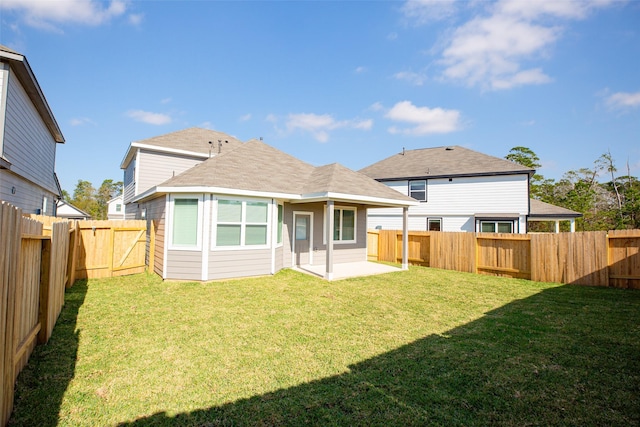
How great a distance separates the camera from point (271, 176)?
1073 centimetres

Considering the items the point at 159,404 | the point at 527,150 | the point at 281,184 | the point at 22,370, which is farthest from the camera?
the point at 527,150

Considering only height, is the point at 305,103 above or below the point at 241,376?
above

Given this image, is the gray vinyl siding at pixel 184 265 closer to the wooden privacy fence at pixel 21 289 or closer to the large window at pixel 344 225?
the wooden privacy fence at pixel 21 289

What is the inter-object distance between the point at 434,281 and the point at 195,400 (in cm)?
850

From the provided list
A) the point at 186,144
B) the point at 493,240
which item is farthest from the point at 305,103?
the point at 493,240

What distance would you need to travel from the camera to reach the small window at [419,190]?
19.0m

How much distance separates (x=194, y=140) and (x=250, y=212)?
820 centimetres

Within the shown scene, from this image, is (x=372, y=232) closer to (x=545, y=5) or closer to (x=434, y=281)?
(x=434, y=281)

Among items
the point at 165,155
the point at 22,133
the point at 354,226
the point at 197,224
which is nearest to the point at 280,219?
the point at 197,224

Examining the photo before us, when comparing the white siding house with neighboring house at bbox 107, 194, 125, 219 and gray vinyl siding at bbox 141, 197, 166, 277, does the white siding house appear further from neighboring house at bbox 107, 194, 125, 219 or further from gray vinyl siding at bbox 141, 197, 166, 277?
neighboring house at bbox 107, 194, 125, 219

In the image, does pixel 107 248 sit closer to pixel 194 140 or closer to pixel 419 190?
pixel 194 140

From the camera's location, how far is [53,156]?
632 inches

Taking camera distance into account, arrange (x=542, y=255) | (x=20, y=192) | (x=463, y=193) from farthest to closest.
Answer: (x=463, y=193) → (x=20, y=192) → (x=542, y=255)

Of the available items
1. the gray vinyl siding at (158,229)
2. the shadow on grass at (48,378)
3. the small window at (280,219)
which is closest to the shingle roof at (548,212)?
the small window at (280,219)
